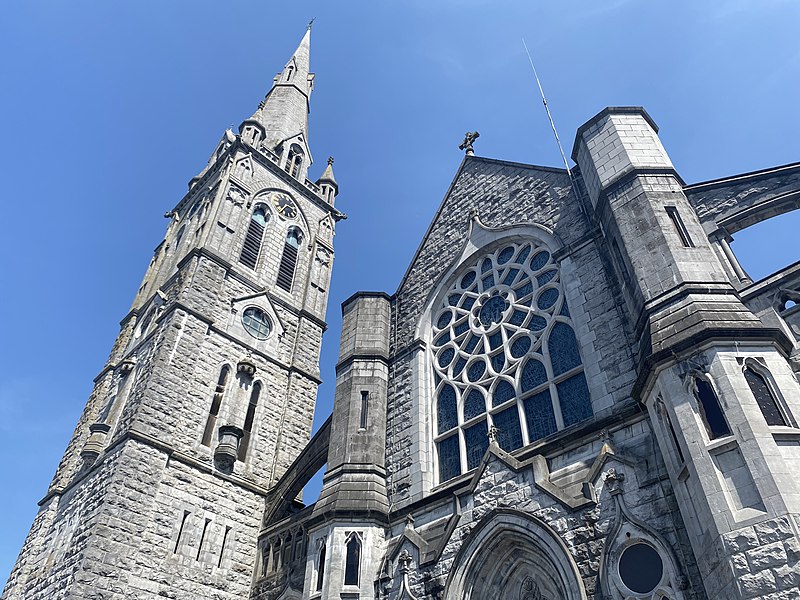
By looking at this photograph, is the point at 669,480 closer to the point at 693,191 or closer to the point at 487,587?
the point at 487,587

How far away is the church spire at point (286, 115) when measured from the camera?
1080 inches

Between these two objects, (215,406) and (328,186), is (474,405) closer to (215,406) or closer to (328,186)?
→ (215,406)

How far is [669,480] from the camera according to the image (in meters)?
8.22

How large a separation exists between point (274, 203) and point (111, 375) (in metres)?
9.62

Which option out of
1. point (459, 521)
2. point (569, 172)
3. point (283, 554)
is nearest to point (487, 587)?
point (459, 521)

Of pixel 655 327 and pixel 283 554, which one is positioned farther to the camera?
pixel 283 554

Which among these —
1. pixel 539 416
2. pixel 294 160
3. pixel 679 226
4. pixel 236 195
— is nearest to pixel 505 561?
pixel 539 416

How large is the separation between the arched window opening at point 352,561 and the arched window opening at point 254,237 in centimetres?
1382

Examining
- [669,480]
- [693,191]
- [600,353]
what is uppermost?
[693,191]

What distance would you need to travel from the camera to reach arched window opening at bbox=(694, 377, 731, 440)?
7444 millimetres

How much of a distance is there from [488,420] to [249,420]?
32.1 feet

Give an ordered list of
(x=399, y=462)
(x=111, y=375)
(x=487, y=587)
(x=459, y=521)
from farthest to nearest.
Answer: (x=111, y=375), (x=399, y=462), (x=459, y=521), (x=487, y=587)

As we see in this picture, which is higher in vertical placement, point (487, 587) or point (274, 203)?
point (274, 203)

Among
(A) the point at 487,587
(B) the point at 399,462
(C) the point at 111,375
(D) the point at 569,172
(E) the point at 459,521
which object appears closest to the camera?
(A) the point at 487,587
